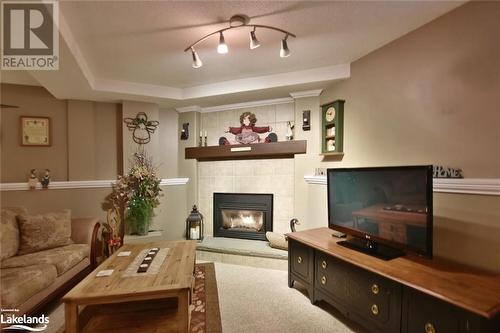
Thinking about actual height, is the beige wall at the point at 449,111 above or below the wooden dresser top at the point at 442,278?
above

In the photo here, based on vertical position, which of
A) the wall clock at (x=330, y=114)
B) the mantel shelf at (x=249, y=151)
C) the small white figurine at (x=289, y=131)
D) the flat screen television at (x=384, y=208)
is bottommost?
the flat screen television at (x=384, y=208)

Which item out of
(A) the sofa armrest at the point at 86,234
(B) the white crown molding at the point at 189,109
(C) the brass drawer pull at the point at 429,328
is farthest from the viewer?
(B) the white crown molding at the point at 189,109

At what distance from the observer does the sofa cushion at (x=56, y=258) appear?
229 cm

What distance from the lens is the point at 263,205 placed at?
Answer: 148 inches

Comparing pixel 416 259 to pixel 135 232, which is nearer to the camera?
pixel 416 259

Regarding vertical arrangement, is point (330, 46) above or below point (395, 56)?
above

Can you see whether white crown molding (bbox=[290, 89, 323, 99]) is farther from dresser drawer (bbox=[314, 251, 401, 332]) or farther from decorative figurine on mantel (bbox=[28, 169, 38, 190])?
decorative figurine on mantel (bbox=[28, 169, 38, 190])

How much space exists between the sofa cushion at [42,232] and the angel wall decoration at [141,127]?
1.45 meters

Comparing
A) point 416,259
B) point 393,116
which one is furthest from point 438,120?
point 416,259

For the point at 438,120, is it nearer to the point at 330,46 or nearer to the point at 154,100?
the point at 330,46

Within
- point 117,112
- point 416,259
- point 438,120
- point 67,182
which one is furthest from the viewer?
point 117,112

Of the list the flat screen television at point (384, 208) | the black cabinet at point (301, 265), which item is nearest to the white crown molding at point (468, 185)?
the flat screen television at point (384, 208)

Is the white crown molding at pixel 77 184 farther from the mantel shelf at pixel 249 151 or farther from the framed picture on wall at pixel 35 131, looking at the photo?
the framed picture on wall at pixel 35 131

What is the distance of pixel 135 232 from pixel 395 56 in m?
3.93
